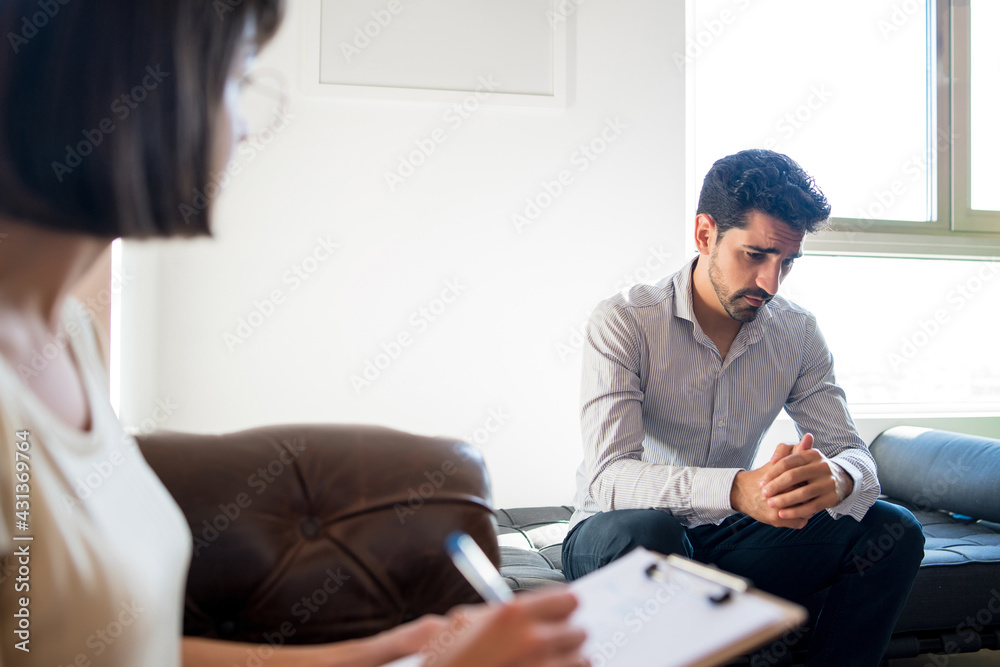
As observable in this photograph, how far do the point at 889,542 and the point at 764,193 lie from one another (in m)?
0.78

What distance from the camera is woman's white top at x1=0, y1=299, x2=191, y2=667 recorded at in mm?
461

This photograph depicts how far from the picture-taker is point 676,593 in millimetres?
583

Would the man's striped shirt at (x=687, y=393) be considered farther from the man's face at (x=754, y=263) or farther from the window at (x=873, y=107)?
the window at (x=873, y=107)

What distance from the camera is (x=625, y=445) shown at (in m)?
1.46

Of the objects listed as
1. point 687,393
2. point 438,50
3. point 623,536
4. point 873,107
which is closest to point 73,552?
point 623,536

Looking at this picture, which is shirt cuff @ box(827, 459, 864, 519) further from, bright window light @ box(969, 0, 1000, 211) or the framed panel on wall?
bright window light @ box(969, 0, 1000, 211)

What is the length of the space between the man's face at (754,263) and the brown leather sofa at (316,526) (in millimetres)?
976

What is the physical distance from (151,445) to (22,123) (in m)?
0.42

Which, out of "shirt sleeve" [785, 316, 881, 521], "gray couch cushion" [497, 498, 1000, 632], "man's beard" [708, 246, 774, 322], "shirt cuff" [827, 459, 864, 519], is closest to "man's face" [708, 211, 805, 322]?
"man's beard" [708, 246, 774, 322]

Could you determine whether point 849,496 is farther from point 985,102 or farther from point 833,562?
point 985,102

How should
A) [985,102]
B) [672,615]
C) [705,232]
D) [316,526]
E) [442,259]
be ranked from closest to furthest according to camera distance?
[672,615]
[316,526]
[705,232]
[442,259]
[985,102]

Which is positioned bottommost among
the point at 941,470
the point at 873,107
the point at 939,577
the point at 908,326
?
the point at 939,577

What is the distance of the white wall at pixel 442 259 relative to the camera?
2299 mm

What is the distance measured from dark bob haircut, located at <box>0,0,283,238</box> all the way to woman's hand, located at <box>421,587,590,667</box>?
1.41ft
